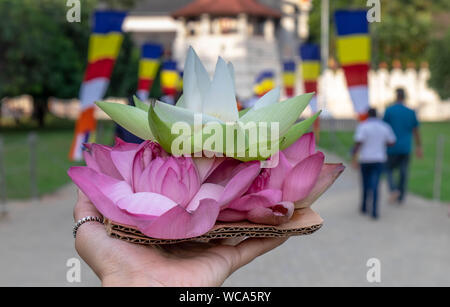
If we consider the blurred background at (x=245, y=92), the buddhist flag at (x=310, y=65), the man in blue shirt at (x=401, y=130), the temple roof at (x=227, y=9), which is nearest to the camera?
the blurred background at (x=245, y=92)

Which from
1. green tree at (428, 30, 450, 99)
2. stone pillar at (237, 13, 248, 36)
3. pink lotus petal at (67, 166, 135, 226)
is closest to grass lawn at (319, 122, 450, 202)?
pink lotus petal at (67, 166, 135, 226)

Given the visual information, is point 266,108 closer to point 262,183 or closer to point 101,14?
point 262,183

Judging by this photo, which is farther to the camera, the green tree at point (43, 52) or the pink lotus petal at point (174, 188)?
the green tree at point (43, 52)

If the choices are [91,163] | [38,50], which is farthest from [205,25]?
[91,163]

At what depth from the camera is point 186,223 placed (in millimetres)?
1321

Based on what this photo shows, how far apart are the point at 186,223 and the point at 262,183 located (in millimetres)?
235

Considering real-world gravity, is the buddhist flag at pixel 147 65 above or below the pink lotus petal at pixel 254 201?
below

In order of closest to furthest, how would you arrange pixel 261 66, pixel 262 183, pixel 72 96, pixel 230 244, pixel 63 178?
1. pixel 262 183
2. pixel 230 244
3. pixel 63 178
4. pixel 72 96
5. pixel 261 66

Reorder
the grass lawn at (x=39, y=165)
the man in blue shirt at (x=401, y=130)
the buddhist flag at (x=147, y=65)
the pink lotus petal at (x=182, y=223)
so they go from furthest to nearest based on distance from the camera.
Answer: the buddhist flag at (x=147, y=65) < the grass lawn at (x=39, y=165) < the man in blue shirt at (x=401, y=130) < the pink lotus petal at (x=182, y=223)

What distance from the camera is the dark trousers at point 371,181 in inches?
304

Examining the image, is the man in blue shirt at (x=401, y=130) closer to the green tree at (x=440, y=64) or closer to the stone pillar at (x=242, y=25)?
the green tree at (x=440, y=64)

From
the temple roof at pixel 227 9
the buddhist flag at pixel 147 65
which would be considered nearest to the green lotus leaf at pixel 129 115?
the buddhist flag at pixel 147 65

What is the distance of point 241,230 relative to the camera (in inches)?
56.2
